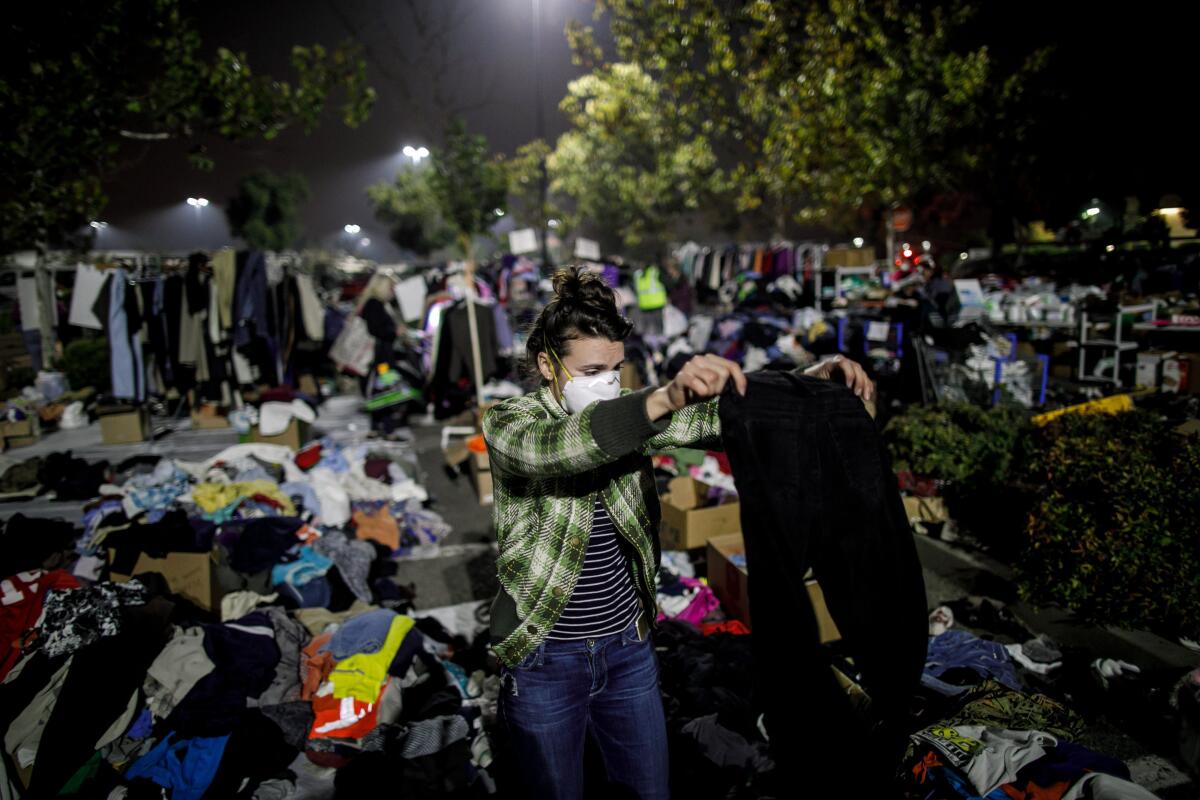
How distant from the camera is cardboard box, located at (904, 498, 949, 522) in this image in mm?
5266

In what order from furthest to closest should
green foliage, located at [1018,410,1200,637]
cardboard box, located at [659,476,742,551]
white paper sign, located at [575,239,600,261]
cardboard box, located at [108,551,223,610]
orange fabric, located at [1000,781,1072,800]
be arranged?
white paper sign, located at [575,239,600,261]
cardboard box, located at [659,476,742,551]
cardboard box, located at [108,551,223,610]
green foliage, located at [1018,410,1200,637]
orange fabric, located at [1000,781,1072,800]

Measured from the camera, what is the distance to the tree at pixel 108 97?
274 inches

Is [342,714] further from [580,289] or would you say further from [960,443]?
[960,443]

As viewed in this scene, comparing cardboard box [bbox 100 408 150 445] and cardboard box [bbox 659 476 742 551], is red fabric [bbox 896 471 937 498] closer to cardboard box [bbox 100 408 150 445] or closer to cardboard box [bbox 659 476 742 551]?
cardboard box [bbox 659 476 742 551]

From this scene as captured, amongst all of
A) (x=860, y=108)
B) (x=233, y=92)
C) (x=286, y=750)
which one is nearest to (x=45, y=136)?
(x=233, y=92)

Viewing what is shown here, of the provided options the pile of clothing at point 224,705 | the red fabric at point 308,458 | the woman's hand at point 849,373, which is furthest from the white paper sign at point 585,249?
the woman's hand at point 849,373

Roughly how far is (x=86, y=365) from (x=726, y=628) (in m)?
12.5

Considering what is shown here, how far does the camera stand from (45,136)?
753 centimetres

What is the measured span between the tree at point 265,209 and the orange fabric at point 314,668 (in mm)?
43554

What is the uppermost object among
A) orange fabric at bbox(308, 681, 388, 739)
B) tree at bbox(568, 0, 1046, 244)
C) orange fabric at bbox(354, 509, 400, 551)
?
tree at bbox(568, 0, 1046, 244)

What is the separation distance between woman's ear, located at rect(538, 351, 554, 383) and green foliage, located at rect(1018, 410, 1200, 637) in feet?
11.9

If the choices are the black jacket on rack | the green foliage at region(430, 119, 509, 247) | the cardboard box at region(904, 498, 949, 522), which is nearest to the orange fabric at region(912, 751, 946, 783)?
the cardboard box at region(904, 498, 949, 522)

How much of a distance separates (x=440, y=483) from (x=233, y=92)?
6.18 m

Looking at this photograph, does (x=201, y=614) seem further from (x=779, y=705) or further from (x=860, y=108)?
(x=860, y=108)
